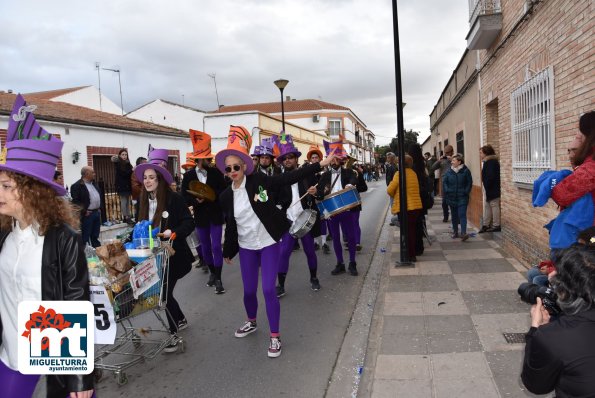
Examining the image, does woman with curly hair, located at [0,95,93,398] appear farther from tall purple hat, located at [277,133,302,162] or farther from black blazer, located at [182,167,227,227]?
tall purple hat, located at [277,133,302,162]

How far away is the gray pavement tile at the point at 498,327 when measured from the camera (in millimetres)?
4242

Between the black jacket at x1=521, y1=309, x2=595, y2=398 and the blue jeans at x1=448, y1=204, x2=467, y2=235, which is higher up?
the black jacket at x1=521, y1=309, x2=595, y2=398

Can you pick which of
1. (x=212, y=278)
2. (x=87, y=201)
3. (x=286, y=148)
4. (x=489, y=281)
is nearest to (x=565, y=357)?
(x=489, y=281)

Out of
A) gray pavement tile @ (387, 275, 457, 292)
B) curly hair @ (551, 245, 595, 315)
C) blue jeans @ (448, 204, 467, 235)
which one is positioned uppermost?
curly hair @ (551, 245, 595, 315)

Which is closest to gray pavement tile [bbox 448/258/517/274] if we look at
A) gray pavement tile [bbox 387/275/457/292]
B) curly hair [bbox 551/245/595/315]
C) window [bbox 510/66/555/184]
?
gray pavement tile [bbox 387/275/457/292]

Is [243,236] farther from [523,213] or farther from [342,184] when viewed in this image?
[523,213]

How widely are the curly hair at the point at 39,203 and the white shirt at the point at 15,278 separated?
0.23 feet

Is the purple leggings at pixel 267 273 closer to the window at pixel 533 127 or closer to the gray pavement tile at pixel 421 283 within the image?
the gray pavement tile at pixel 421 283

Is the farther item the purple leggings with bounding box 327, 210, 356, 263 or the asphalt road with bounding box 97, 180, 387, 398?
the purple leggings with bounding box 327, 210, 356, 263

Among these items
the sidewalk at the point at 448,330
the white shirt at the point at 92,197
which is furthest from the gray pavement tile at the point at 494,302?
the white shirt at the point at 92,197

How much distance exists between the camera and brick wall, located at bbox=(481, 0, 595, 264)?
198 inches

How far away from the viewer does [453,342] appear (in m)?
4.44

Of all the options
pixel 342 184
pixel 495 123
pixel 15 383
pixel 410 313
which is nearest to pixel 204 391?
pixel 15 383

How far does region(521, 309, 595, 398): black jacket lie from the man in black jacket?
9.19m
